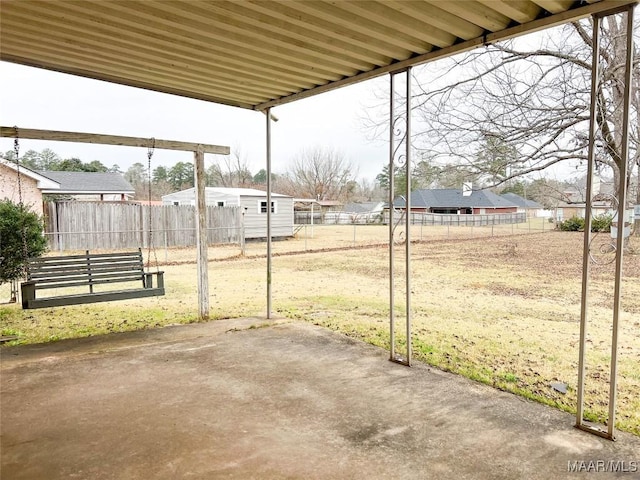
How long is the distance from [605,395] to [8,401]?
4058 millimetres

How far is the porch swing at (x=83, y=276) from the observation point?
4191mm

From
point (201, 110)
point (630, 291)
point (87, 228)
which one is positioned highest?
point (201, 110)

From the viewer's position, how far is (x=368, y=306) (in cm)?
646

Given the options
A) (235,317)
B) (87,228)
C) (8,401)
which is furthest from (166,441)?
(87,228)

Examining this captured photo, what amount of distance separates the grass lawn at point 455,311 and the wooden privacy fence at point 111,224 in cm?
153

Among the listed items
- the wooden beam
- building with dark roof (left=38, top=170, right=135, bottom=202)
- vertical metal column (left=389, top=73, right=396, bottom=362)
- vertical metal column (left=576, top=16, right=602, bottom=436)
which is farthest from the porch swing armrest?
building with dark roof (left=38, top=170, right=135, bottom=202)

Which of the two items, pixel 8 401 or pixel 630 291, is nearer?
pixel 8 401

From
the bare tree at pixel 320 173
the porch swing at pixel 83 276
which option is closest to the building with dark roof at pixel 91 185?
the porch swing at pixel 83 276

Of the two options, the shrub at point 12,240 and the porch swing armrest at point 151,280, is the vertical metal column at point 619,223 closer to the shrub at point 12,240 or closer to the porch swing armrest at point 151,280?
the porch swing armrest at point 151,280

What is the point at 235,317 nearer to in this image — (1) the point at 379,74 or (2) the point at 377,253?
(1) the point at 379,74

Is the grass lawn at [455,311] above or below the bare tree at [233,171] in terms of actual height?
below

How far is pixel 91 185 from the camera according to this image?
17.0 meters

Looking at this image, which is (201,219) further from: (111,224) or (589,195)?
(111,224)

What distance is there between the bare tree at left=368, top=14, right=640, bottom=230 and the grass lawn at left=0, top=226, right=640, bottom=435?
2731mm
